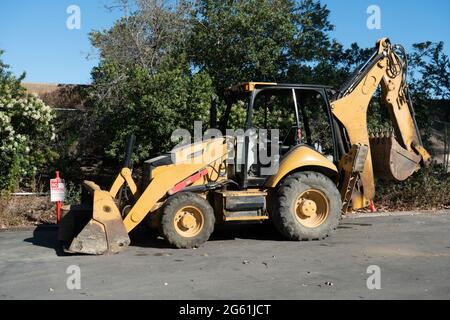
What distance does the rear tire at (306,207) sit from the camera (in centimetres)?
893

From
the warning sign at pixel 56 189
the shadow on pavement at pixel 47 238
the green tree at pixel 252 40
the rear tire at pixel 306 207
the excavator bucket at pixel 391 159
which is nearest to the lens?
the shadow on pavement at pixel 47 238

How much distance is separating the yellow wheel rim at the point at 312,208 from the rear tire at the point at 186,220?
60.1 inches

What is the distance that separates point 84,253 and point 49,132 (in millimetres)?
6937

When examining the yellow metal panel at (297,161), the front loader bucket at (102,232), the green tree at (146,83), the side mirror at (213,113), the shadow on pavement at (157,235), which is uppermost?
the green tree at (146,83)

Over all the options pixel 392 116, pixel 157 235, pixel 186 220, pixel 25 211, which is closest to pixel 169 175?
pixel 186 220

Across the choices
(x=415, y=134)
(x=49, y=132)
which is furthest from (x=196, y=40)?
(x=415, y=134)

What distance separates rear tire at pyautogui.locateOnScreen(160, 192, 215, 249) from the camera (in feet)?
27.5

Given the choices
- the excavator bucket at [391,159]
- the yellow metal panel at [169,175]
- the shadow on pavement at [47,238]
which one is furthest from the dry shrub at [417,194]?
the shadow on pavement at [47,238]

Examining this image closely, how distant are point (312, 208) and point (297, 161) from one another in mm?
836

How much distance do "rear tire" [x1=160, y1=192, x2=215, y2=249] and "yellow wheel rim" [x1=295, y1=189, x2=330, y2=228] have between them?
153 centimetres

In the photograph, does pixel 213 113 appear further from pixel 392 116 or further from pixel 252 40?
pixel 252 40

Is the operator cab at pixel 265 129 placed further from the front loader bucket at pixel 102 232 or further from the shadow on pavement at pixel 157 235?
the front loader bucket at pixel 102 232

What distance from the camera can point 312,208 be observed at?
29.9 feet

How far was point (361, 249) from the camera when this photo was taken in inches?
332
